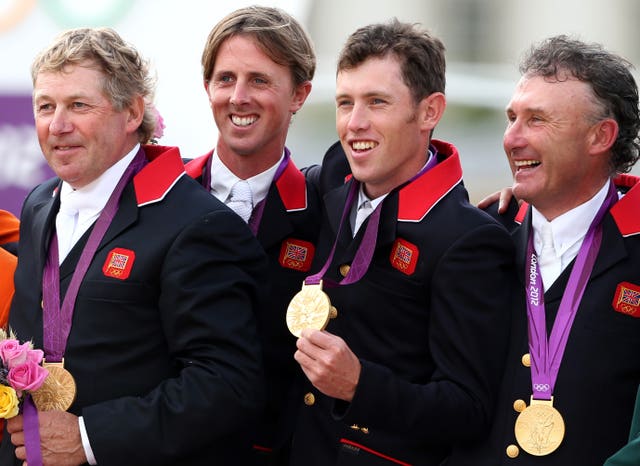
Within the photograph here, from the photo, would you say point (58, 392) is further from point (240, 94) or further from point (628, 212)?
point (628, 212)

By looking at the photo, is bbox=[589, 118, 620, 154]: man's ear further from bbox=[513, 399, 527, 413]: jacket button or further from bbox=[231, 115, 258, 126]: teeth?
bbox=[231, 115, 258, 126]: teeth

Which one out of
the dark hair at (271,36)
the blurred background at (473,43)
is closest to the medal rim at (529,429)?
the dark hair at (271,36)

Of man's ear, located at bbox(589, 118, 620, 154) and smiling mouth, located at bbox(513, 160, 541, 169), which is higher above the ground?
man's ear, located at bbox(589, 118, 620, 154)

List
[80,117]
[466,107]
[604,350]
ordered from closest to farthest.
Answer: [604,350], [80,117], [466,107]

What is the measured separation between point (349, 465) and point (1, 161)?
5360mm

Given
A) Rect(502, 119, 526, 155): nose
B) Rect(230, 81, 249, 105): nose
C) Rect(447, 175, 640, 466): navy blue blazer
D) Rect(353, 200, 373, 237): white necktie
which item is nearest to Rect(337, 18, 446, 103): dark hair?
Rect(502, 119, 526, 155): nose

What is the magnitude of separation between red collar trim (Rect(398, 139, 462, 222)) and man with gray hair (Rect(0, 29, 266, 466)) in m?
0.49

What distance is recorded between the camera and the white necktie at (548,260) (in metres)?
3.65

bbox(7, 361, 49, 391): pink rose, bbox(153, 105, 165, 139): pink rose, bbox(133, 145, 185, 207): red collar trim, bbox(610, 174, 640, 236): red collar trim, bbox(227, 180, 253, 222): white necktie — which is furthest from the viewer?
bbox(227, 180, 253, 222): white necktie

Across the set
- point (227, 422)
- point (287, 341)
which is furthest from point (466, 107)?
point (227, 422)

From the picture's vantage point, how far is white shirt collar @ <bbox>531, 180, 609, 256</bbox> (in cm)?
369

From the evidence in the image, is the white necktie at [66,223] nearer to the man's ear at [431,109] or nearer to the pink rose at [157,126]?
the pink rose at [157,126]

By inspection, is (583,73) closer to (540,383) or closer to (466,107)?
(540,383)

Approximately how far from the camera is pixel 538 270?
3664 mm
